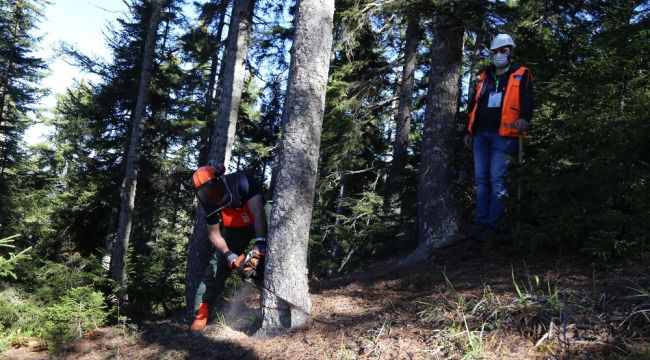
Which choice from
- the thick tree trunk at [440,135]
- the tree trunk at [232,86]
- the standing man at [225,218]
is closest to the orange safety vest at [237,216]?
the standing man at [225,218]

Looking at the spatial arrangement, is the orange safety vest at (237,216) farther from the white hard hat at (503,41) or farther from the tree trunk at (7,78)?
the tree trunk at (7,78)

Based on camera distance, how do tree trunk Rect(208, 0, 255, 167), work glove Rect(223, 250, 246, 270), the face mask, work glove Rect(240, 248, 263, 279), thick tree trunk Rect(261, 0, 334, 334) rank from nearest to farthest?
1. thick tree trunk Rect(261, 0, 334, 334)
2. work glove Rect(240, 248, 263, 279)
3. work glove Rect(223, 250, 246, 270)
4. the face mask
5. tree trunk Rect(208, 0, 255, 167)

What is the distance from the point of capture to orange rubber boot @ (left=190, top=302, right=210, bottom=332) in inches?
205

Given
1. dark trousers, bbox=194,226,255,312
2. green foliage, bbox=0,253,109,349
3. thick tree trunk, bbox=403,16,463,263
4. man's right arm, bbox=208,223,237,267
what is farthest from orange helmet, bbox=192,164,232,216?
thick tree trunk, bbox=403,16,463,263

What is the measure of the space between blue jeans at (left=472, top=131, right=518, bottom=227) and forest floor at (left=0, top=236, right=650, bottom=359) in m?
0.41

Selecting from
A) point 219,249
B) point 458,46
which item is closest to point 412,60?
point 458,46

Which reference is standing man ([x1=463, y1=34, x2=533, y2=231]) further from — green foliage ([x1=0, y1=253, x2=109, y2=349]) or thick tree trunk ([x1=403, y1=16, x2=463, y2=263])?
green foliage ([x1=0, y1=253, x2=109, y2=349])

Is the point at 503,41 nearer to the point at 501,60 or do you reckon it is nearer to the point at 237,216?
the point at 501,60

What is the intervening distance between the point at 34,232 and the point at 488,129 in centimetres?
1718

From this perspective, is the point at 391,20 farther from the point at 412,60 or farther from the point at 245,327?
the point at 245,327

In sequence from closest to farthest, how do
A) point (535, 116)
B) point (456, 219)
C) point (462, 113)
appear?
point (535, 116)
point (456, 219)
point (462, 113)

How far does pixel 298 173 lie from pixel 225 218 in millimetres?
1440

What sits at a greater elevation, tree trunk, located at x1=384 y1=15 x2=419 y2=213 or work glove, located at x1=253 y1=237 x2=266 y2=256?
tree trunk, located at x1=384 y1=15 x2=419 y2=213

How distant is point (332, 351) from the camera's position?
3.68 meters
